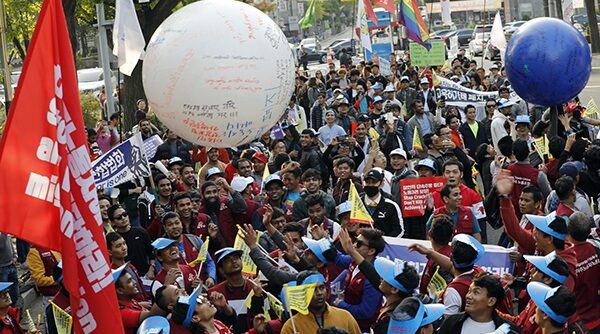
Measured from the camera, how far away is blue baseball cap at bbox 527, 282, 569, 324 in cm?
608

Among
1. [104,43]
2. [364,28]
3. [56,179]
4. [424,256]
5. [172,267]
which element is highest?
[104,43]

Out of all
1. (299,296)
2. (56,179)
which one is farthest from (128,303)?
(56,179)

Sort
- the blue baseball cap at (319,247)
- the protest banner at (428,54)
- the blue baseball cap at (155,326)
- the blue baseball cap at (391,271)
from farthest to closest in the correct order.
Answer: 1. the protest banner at (428,54)
2. the blue baseball cap at (319,247)
3. the blue baseball cap at (391,271)
4. the blue baseball cap at (155,326)

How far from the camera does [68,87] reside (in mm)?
5758

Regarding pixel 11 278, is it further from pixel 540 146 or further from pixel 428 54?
pixel 428 54

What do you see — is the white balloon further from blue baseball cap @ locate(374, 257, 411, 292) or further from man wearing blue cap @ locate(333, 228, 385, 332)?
blue baseball cap @ locate(374, 257, 411, 292)

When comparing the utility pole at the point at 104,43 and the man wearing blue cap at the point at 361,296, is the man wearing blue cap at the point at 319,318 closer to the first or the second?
the man wearing blue cap at the point at 361,296

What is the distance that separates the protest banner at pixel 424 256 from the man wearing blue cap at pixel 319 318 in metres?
1.91

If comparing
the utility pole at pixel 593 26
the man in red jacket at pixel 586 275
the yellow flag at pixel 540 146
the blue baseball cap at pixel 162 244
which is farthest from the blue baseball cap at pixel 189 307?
the utility pole at pixel 593 26

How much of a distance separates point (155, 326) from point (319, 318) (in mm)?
1027

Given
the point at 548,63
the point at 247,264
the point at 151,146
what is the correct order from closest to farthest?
the point at 247,264, the point at 548,63, the point at 151,146

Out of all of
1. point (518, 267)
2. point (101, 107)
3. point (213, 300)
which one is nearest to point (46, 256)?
point (213, 300)

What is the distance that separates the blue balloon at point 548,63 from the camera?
977cm

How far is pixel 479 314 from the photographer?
21.0ft
